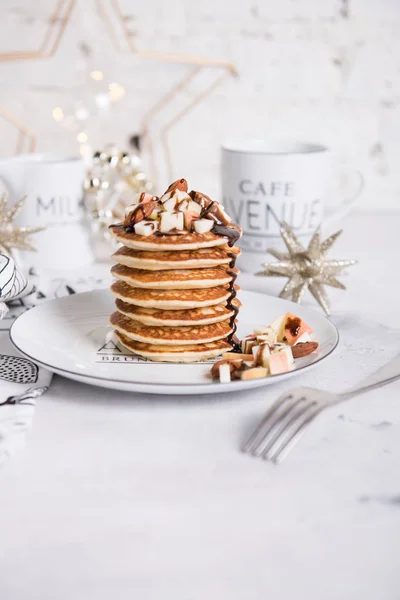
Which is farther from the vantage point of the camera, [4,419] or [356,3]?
[356,3]

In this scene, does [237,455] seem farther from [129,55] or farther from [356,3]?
[356,3]

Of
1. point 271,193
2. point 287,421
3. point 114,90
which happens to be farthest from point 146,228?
point 114,90

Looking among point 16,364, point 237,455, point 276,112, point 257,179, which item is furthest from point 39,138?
point 237,455

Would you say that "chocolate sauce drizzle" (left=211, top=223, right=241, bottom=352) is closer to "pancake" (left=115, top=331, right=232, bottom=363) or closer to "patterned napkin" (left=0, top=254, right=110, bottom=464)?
"pancake" (left=115, top=331, right=232, bottom=363)

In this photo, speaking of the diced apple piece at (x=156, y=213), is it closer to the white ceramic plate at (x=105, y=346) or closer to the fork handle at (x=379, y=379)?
the white ceramic plate at (x=105, y=346)

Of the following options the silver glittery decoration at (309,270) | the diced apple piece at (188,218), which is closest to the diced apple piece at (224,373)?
the diced apple piece at (188,218)

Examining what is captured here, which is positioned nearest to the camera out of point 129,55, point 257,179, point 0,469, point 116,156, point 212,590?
point 212,590

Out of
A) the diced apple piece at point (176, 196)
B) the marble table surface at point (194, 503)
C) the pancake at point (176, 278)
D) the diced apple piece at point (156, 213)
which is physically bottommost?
the marble table surface at point (194, 503)
